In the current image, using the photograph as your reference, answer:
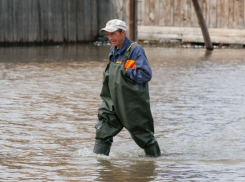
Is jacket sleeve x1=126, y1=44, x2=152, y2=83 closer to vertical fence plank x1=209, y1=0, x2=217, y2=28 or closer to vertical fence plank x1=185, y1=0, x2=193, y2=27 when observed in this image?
vertical fence plank x1=209, y1=0, x2=217, y2=28

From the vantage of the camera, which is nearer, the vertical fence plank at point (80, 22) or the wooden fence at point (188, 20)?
the wooden fence at point (188, 20)

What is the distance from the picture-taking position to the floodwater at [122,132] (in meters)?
6.81

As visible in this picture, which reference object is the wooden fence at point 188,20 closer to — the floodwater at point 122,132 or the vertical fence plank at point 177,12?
the vertical fence plank at point 177,12

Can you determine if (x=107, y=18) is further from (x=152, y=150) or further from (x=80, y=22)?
(x=152, y=150)

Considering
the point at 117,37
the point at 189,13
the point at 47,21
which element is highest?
the point at 117,37

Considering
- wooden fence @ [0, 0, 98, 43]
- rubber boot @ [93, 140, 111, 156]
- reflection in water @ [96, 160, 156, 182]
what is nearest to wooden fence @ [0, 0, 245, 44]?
wooden fence @ [0, 0, 98, 43]

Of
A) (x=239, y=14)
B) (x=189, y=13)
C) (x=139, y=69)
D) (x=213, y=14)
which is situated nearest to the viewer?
(x=139, y=69)

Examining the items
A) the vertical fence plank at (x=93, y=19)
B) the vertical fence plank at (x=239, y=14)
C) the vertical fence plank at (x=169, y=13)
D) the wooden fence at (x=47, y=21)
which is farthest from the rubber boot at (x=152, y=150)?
the vertical fence plank at (x=93, y=19)

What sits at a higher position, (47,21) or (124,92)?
(124,92)

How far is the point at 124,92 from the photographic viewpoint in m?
7.04

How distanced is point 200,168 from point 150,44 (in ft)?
60.6

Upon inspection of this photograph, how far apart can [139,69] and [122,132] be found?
2.34m

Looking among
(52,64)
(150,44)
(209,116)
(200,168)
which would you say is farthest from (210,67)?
(200,168)

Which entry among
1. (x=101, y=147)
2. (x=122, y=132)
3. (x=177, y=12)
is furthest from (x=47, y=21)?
(x=101, y=147)
